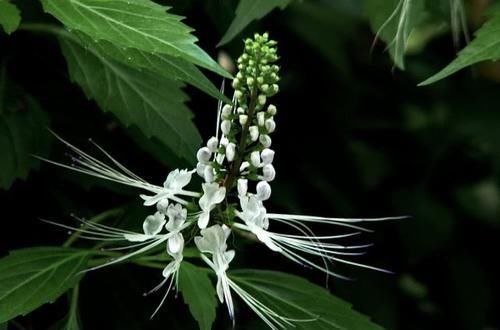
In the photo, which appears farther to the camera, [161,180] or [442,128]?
[442,128]

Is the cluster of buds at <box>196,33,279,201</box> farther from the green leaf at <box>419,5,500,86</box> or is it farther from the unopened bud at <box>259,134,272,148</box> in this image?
the green leaf at <box>419,5,500,86</box>

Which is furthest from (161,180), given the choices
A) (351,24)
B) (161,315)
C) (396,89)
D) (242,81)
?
(351,24)

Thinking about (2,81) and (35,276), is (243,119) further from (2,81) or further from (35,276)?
(2,81)

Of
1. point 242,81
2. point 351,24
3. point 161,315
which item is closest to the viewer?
point 242,81

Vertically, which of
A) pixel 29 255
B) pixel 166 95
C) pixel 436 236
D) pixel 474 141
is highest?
pixel 166 95

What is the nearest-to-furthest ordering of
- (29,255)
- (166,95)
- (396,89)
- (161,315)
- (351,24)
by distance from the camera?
(29,255)
(166,95)
(161,315)
(396,89)
(351,24)

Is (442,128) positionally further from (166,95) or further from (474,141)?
(166,95)

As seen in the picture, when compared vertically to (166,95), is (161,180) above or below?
below
